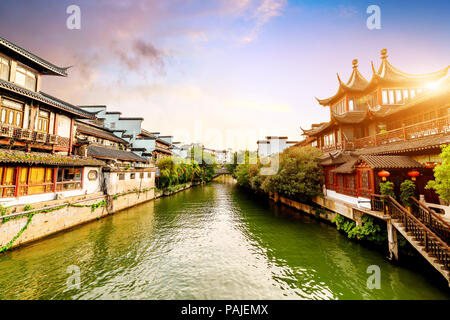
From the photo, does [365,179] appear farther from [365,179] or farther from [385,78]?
[385,78]

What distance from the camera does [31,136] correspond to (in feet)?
43.0

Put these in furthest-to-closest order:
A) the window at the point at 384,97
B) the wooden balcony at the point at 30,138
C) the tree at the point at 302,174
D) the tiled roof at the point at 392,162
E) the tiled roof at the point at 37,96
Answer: the tree at the point at 302,174, the window at the point at 384,97, the wooden balcony at the point at 30,138, the tiled roof at the point at 37,96, the tiled roof at the point at 392,162

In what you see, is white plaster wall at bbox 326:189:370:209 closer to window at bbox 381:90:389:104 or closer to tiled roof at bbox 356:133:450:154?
tiled roof at bbox 356:133:450:154

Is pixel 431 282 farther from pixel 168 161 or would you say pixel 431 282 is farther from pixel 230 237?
pixel 168 161

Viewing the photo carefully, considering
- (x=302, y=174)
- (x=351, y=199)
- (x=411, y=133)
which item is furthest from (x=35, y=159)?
(x=411, y=133)

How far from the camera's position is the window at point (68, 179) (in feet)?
48.8

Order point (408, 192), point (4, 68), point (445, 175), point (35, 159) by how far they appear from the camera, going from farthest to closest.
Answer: point (4, 68), point (35, 159), point (408, 192), point (445, 175)

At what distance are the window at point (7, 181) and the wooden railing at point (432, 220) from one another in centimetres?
2251

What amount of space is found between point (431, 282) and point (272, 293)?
6587mm

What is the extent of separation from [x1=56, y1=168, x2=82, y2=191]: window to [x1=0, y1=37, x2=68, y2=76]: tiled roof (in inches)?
328

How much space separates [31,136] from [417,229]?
23319 millimetres

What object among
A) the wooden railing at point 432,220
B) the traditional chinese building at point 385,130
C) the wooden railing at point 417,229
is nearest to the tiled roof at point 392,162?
the traditional chinese building at point 385,130

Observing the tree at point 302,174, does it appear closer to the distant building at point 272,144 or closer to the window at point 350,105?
the window at point 350,105

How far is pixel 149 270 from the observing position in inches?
357
